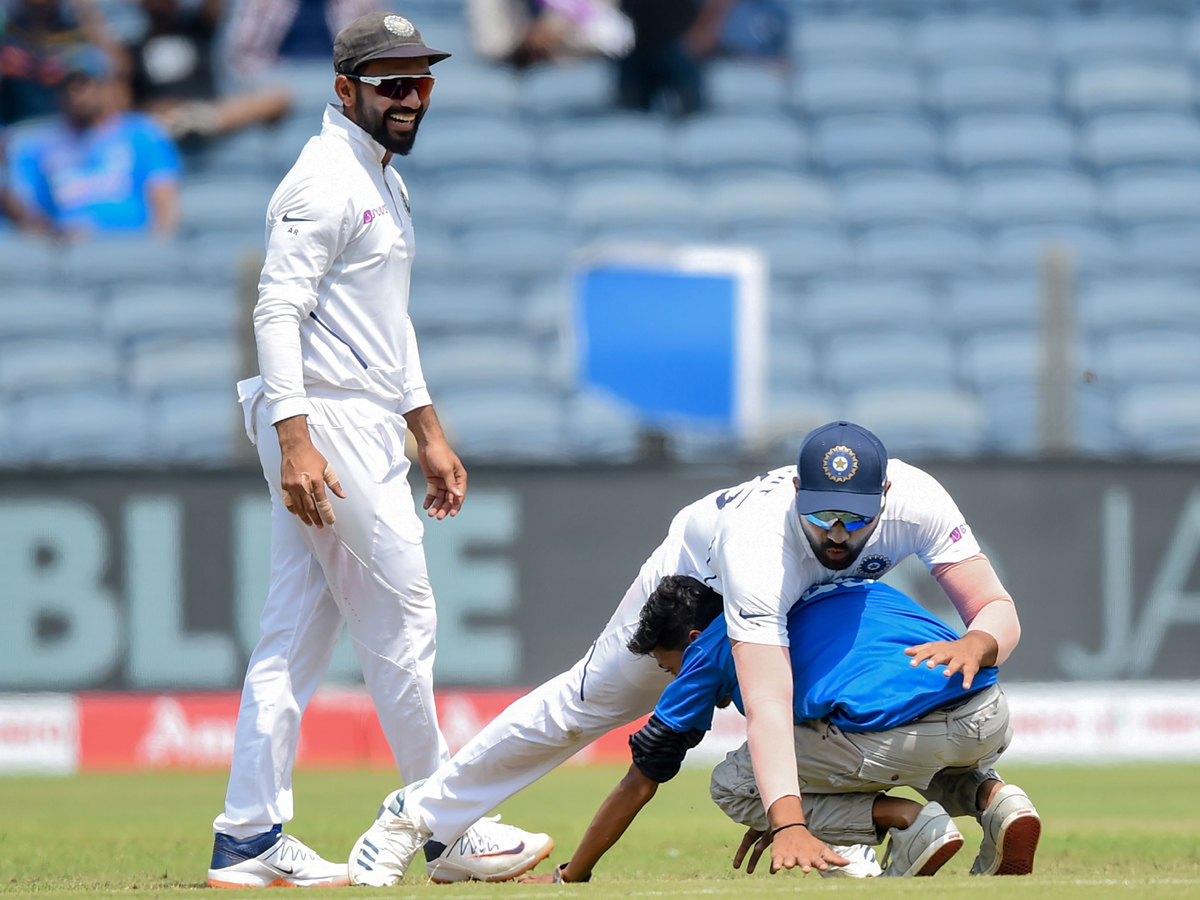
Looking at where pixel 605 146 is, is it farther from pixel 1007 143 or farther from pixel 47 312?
pixel 47 312

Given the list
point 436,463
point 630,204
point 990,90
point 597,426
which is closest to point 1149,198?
point 990,90

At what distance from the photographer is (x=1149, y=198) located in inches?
552

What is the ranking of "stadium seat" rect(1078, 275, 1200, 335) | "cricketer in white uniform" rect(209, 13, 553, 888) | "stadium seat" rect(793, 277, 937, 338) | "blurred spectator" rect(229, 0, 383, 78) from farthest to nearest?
"blurred spectator" rect(229, 0, 383, 78) → "stadium seat" rect(1078, 275, 1200, 335) → "stadium seat" rect(793, 277, 937, 338) → "cricketer in white uniform" rect(209, 13, 553, 888)

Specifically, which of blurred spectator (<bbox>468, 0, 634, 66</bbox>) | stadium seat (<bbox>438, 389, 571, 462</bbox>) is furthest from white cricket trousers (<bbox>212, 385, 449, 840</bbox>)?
blurred spectator (<bbox>468, 0, 634, 66</bbox>)

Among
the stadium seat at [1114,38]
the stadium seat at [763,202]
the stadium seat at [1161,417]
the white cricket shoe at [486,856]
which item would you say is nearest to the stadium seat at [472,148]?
the stadium seat at [763,202]

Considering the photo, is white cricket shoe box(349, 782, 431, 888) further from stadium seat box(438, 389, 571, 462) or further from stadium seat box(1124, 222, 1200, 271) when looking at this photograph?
stadium seat box(1124, 222, 1200, 271)

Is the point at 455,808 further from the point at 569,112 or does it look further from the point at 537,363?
the point at 569,112

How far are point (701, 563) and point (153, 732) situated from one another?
16.6 ft

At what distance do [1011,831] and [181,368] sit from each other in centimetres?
772

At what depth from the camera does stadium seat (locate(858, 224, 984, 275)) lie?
13.1 meters

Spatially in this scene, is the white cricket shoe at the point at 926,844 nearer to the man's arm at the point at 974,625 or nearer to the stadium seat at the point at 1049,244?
the man's arm at the point at 974,625

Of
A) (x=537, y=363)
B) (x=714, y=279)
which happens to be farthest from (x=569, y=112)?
(x=714, y=279)

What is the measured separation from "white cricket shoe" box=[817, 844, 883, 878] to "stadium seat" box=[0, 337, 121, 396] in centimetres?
722

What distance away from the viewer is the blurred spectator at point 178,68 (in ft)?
42.3
